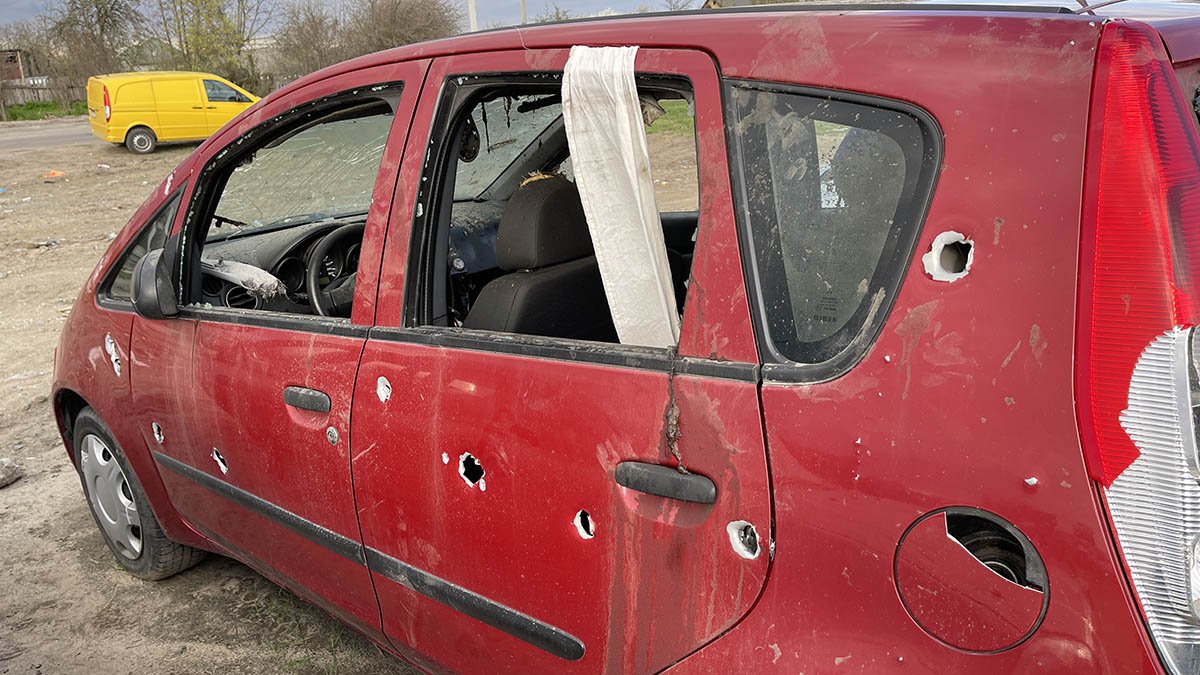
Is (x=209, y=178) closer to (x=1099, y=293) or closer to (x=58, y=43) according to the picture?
(x=1099, y=293)

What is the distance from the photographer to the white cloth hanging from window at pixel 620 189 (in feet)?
5.24

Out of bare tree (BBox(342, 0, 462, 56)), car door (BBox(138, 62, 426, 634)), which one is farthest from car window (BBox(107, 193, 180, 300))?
bare tree (BBox(342, 0, 462, 56))

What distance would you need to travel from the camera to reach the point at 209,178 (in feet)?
8.61

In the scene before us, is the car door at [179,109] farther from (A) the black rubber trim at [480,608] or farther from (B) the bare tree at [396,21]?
(A) the black rubber trim at [480,608]

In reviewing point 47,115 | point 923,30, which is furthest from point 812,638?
point 47,115

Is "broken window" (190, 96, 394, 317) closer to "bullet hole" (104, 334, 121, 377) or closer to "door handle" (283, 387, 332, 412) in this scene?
"bullet hole" (104, 334, 121, 377)

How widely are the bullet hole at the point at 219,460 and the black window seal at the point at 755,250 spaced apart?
69.5 inches

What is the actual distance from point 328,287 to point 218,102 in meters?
17.3

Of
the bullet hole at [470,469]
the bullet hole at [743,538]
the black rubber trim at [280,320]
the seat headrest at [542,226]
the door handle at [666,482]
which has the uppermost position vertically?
the seat headrest at [542,226]

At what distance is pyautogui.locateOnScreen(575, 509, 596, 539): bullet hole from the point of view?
156 cm

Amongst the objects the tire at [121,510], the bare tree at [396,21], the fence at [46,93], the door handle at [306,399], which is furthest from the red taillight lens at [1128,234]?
the fence at [46,93]

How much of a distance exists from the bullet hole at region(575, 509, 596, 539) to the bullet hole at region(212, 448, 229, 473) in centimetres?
137

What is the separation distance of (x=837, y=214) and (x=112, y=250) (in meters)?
2.63

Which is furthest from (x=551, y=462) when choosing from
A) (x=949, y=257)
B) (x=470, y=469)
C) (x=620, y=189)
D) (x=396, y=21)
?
(x=396, y=21)
